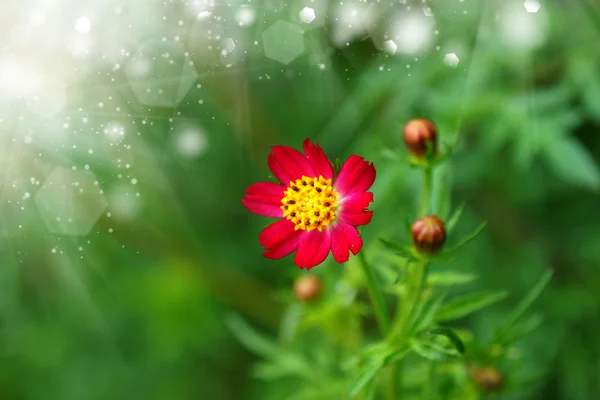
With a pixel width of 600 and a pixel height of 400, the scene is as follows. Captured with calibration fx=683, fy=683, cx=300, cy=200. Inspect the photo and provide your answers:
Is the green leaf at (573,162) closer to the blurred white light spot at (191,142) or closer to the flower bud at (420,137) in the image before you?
the flower bud at (420,137)

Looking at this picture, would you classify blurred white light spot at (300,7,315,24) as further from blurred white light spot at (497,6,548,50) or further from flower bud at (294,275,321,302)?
flower bud at (294,275,321,302)

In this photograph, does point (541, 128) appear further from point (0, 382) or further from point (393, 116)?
point (0, 382)

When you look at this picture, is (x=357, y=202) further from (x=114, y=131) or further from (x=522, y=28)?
(x=522, y=28)

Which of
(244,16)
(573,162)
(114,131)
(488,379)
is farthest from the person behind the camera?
(244,16)

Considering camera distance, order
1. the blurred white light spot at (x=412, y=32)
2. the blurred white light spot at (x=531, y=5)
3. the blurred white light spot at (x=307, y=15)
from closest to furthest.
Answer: the blurred white light spot at (x=412, y=32), the blurred white light spot at (x=531, y=5), the blurred white light spot at (x=307, y=15)

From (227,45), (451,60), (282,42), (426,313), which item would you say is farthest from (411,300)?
(282,42)

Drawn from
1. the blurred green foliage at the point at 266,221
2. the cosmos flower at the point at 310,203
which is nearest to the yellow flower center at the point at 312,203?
the cosmos flower at the point at 310,203

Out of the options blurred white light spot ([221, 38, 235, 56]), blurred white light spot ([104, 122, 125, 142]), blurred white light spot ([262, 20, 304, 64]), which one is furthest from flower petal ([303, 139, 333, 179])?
blurred white light spot ([262, 20, 304, 64])
